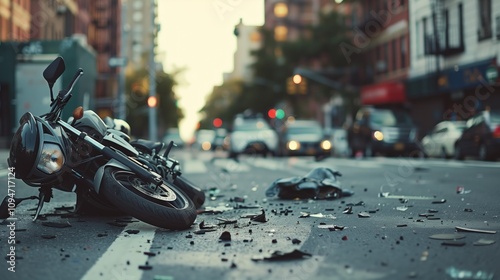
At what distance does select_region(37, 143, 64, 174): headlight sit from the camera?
19.8ft

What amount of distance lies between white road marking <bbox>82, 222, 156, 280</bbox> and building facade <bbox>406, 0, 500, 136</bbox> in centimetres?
2672

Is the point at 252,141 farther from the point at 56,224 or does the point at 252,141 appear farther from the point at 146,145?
the point at 56,224

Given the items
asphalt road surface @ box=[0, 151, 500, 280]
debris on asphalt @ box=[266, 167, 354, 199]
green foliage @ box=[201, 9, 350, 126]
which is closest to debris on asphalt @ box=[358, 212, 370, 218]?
asphalt road surface @ box=[0, 151, 500, 280]

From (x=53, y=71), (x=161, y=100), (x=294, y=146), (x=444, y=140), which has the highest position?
(x=161, y=100)

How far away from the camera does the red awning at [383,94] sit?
1682 inches

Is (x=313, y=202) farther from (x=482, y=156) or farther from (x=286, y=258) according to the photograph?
(x=482, y=156)

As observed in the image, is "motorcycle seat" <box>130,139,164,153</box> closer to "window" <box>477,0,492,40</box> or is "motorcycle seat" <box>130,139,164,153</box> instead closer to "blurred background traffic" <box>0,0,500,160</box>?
"blurred background traffic" <box>0,0,500,160</box>

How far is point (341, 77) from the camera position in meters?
59.1

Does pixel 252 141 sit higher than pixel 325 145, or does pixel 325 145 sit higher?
pixel 252 141

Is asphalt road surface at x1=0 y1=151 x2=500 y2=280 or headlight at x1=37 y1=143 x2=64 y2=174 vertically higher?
headlight at x1=37 y1=143 x2=64 y2=174

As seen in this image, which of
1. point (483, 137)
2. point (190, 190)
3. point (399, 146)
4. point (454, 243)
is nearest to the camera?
point (454, 243)

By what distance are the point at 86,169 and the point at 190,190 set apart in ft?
6.26

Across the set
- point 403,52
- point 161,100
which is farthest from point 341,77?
point 161,100

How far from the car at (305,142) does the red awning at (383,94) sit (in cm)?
1110
